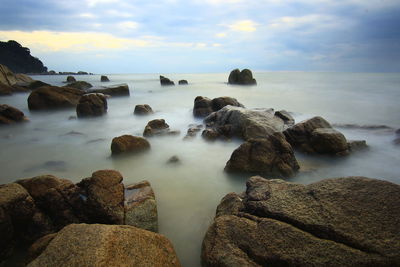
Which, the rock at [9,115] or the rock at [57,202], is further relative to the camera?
the rock at [9,115]

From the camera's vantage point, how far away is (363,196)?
9.02ft

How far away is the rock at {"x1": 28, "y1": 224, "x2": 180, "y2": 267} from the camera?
2029 mm

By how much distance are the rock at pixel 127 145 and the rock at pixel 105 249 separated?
162 inches

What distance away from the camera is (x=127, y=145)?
21.4 ft

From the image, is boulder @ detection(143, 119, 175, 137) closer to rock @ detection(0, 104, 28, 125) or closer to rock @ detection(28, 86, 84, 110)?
rock @ detection(0, 104, 28, 125)

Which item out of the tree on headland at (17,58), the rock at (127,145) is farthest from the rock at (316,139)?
the tree on headland at (17,58)

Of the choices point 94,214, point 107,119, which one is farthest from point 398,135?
point 107,119

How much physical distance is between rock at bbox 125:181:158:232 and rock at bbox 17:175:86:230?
0.59 m

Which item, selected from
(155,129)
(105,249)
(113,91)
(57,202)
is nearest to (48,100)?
(113,91)

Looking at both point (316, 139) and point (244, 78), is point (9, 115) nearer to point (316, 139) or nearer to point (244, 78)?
point (316, 139)

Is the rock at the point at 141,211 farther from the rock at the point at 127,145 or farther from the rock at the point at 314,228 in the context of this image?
the rock at the point at 127,145

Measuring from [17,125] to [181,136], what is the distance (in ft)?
21.9

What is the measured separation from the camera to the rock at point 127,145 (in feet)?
21.1

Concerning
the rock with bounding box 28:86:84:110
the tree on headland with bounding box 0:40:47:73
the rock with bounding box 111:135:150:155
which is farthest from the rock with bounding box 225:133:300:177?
the tree on headland with bounding box 0:40:47:73
